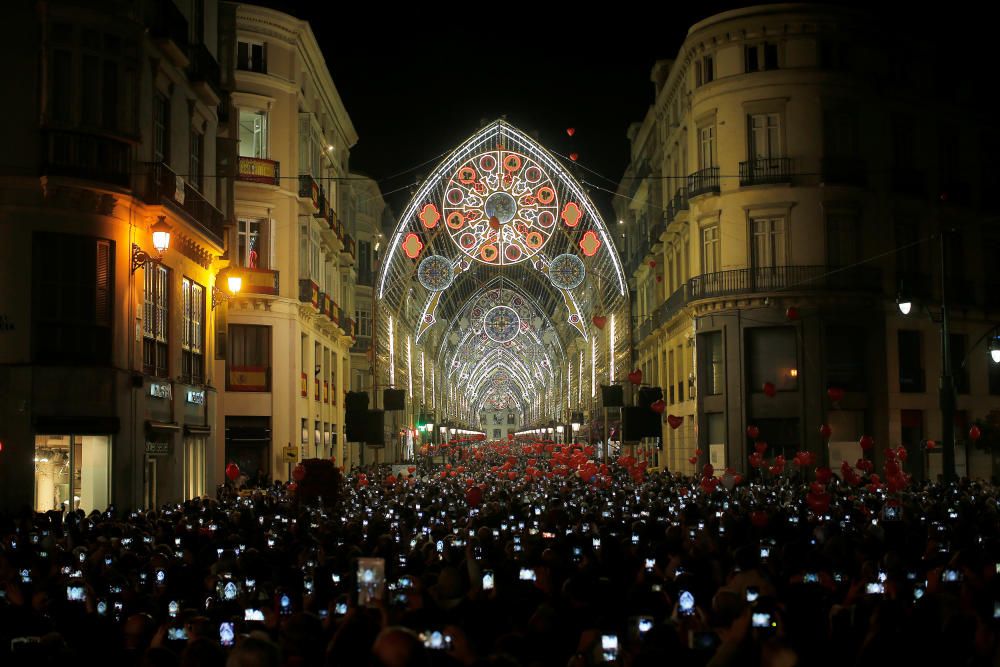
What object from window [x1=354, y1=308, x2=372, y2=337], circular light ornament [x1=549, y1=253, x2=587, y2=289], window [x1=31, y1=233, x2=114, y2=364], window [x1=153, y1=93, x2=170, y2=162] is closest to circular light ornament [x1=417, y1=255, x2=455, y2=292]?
circular light ornament [x1=549, y1=253, x2=587, y2=289]

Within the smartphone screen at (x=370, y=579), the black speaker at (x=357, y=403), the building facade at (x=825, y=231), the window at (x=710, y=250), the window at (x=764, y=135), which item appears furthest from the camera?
the window at (x=710, y=250)

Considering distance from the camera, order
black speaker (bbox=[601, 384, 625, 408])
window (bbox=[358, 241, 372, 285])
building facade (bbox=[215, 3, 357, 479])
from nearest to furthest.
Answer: black speaker (bbox=[601, 384, 625, 408]) → building facade (bbox=[215, 3, 357, 479]) → window (bbox=[358, 241, 372, 285])

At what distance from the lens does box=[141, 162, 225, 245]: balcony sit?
28953 millimetres

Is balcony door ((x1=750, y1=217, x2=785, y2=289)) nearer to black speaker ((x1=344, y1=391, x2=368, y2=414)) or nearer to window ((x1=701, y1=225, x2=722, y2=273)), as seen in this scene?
window ((x1=701, y1=225, x2=722, y2=273))

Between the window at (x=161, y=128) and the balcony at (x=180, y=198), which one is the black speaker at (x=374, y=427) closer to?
the balcony at (x=180, y=198)

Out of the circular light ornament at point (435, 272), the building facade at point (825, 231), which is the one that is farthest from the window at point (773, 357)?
the circular light ornament at point (435, 272)

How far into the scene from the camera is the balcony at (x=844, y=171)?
1812 inches

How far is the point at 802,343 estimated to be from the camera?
150 ft

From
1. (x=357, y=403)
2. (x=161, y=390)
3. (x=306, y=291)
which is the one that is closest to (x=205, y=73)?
(x=161, y=390)

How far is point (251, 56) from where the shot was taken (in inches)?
1930

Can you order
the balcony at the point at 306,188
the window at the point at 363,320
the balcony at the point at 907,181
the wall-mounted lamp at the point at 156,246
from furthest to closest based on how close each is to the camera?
the window at the point at 363,320
the balcony at the point at 306,188
the balcony at the point at 907,181
the wall-mounted lamp at the point at 156,246

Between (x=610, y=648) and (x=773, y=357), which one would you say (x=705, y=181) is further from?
(x=610, y=648)

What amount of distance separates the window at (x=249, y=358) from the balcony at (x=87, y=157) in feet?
67.6

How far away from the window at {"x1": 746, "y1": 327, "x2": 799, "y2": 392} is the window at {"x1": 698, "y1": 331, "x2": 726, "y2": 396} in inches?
60.1
